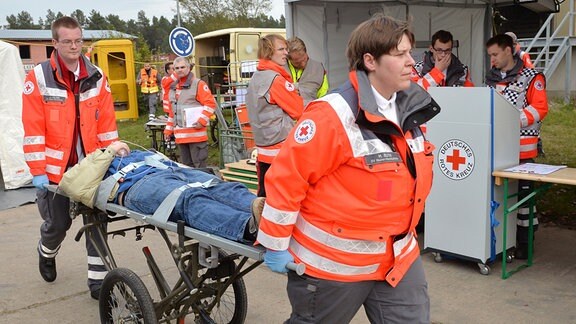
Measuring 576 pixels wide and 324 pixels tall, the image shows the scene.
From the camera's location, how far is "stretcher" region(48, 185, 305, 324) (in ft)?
9.83

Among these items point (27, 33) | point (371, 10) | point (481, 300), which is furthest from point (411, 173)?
point (27, 33)

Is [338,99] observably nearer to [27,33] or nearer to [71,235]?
[71,235]

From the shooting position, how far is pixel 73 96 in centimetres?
431

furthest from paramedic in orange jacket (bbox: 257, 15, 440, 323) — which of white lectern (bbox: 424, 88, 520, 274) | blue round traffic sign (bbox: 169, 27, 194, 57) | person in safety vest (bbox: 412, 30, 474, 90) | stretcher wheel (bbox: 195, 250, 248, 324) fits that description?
blue round traffic sign (bbox: 169, 27, 194, 57)

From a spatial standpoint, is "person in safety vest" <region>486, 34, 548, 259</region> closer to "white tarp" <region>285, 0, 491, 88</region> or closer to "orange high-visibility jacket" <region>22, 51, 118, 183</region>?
"white tarp" <region>285, 0, 491, 88</region>

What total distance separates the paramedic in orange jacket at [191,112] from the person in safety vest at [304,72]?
5.52ft

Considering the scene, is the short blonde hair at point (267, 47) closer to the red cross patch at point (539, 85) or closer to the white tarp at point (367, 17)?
the white tarp at point (367, 17)

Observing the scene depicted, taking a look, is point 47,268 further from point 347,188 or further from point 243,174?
point 347,188

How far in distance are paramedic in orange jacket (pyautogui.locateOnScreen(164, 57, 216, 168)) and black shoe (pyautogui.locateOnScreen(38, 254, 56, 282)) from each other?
9.49ft

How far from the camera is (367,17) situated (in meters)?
8.09

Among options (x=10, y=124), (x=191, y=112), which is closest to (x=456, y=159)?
(x=191, y=112)

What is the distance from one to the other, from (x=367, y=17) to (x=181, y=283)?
573 centimetres

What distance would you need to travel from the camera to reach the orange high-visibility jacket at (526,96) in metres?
4.92

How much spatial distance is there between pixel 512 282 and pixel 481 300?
1.51 feet
